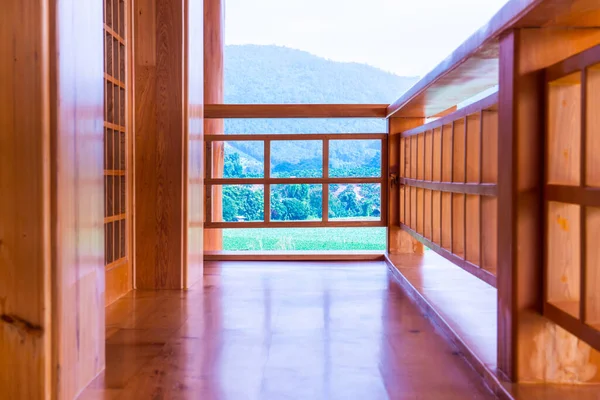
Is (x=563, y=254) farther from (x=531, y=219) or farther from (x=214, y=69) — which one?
(x=214, y=69)

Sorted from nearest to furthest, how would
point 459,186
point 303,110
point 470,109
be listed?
point 470,109 → point 459,186 → point 303,110

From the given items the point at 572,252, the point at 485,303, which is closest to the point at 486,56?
the point at 572,252

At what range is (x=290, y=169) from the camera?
3959mm

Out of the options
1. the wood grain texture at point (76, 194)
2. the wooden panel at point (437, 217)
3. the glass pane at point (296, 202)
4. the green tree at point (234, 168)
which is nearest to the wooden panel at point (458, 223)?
the wooden panel at point (437, 217)

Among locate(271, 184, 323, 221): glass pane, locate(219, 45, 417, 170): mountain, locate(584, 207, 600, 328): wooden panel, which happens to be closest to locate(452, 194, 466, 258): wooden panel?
locate(584, 207, 600, 328): wooden panel

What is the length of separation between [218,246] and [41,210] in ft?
14.2

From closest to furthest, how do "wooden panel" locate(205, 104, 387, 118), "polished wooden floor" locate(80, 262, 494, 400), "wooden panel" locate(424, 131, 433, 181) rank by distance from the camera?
"polished wooden floor" locate(80, 262, 494, 400)
"wooden panel" locate(424, 131, 433, 181)
"wooden panel" locate(205, 104, 387, 118)

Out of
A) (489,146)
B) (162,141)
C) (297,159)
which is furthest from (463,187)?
(297,159)

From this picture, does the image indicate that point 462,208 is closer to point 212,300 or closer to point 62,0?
point 212,300

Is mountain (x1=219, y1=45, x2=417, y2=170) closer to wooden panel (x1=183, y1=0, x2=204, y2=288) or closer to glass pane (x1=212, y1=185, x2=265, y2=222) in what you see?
glass pane (x1=212, y1=185, x2=265, y2=222)

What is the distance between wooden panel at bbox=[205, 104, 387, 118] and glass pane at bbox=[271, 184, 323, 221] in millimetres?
502

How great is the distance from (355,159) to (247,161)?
91cm

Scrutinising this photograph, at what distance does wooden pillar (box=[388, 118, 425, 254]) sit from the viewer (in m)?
3.76

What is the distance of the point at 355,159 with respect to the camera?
421 cm
